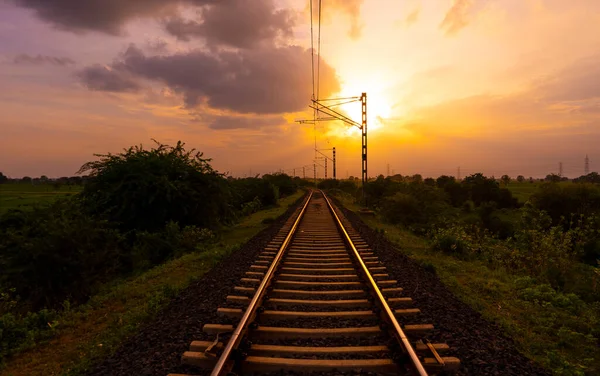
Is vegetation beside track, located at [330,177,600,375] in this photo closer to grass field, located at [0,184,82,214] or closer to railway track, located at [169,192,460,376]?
railway track, located at [169,192,460,376]

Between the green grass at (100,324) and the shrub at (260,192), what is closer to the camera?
the green grass at (100,324)

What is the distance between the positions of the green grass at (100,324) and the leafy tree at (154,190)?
540 cm

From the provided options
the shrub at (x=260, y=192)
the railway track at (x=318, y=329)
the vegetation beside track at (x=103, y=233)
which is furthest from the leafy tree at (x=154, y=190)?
the shrub at (x=260, y=192)

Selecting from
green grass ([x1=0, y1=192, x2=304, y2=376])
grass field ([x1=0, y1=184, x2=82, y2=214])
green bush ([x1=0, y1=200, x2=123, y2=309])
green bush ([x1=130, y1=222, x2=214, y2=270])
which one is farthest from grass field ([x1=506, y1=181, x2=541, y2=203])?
grass field ([x1=0, y1=184, x2=82, y2=214])

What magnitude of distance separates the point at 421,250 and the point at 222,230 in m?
8.87

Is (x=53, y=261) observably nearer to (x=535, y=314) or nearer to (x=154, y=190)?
(x=154, y=190)

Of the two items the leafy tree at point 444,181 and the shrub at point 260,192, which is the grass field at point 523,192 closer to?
the leafy tree at point 444,181

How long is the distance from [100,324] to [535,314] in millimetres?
7249

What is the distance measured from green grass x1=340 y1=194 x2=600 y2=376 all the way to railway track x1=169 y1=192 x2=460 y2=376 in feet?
4.51

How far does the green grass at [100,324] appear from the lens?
4.79 meters

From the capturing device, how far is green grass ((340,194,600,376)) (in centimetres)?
483

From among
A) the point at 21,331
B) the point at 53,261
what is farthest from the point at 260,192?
the point at 21,331

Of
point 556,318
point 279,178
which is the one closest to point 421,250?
point 556,318

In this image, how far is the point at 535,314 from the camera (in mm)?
6387
